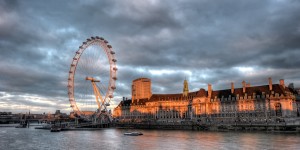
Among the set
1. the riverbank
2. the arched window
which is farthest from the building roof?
the riverbank

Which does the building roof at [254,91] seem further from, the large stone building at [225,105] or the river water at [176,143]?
the river water at [176,143]

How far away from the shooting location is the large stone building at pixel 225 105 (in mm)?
102375

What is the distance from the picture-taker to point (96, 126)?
136 m

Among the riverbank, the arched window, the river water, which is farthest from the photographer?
the arched window

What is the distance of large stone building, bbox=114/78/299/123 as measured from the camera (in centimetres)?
10238

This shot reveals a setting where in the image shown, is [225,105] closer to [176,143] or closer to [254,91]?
[254,91]

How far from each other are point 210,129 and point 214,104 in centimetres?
2650

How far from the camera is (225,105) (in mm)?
118062

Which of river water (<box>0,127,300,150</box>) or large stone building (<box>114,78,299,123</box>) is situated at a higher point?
large stone building (<box>114,78,299,123</box>)

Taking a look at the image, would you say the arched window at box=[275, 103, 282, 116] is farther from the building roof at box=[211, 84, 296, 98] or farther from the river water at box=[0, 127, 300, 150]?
the river water at box=[0, 127, 300, 150]

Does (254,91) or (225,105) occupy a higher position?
(254,91)

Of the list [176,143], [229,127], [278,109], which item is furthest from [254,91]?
[176,143]

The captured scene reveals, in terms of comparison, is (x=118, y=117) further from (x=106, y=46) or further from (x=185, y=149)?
(x=185, y=149)

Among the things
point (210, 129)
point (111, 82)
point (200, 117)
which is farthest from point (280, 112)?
point (111, 82)
